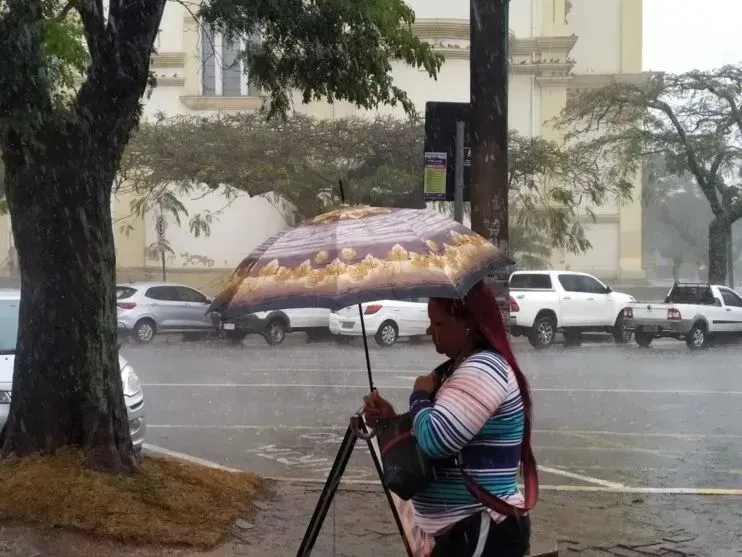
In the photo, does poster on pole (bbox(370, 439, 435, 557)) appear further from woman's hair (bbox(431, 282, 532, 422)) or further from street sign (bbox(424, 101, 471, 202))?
street sign (bbox(424, 101, 471, 202))

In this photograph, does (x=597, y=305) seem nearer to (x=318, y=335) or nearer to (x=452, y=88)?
(x=318, y=335)

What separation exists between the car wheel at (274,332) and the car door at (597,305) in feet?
23.5

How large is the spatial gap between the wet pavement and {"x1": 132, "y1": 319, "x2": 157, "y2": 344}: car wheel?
2.02 meters

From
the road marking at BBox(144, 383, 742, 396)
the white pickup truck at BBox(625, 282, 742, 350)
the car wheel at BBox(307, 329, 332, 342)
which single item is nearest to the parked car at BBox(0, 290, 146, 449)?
the road marking at BBox(144, 383, 742, 396)

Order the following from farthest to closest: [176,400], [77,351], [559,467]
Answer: [176,400], [559,467], [77,351]

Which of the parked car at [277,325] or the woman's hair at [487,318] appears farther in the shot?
the parked car at [277,325]

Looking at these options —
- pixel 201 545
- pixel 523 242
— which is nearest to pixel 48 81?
pixel 201 545

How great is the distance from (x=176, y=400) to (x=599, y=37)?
25.4 m

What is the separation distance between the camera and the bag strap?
2.98 meters

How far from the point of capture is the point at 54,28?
7238mm

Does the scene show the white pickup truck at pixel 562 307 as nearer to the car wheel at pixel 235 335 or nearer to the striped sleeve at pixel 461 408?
the car wheel at pixel 235 335

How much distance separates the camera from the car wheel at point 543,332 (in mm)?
23656

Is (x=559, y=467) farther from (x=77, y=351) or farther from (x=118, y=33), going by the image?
(x=118, y=33)

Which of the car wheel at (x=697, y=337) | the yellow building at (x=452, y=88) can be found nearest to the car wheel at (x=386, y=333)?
the car wheel at (x=697, y=337)
